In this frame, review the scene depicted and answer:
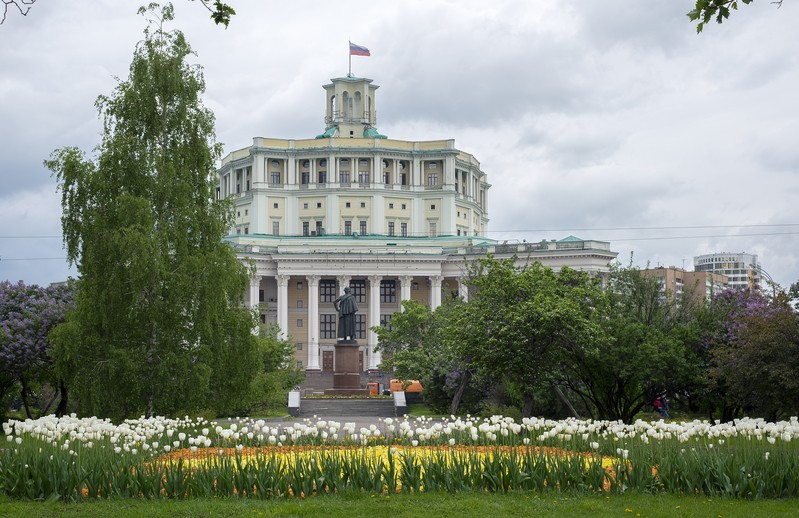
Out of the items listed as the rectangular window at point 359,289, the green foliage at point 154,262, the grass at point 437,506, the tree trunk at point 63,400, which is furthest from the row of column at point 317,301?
the grass at point 437,506

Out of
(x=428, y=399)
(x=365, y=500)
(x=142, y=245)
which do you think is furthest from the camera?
(x=428, y=399)

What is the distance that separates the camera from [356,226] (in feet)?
392

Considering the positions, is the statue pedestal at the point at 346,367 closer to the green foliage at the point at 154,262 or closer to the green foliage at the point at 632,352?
the green foliage at the point at 632,352

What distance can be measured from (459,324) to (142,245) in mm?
14668

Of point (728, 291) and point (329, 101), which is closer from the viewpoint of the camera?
point (728, 291)

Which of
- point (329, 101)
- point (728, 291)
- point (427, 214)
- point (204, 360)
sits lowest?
point (204, 360)

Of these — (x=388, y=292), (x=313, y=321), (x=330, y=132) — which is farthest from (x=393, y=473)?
(x=330, y=132)

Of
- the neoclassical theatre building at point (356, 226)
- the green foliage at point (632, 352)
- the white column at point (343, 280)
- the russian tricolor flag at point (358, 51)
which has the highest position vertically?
the russian tricolor flag at point (358, 51)

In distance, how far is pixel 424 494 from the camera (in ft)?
58.3

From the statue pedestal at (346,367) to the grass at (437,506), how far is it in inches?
1827

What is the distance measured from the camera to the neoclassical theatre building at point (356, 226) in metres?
106

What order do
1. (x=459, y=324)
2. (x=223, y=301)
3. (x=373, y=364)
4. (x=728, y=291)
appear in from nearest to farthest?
1. (x=223, y=301)
2. (x=459, y=324)
3. (x=728, y=291)
4. (x=373, y=364)

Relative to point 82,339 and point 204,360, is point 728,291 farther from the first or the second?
point 82,339

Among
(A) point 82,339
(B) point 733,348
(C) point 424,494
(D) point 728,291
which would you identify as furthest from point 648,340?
(C) point 424,494
